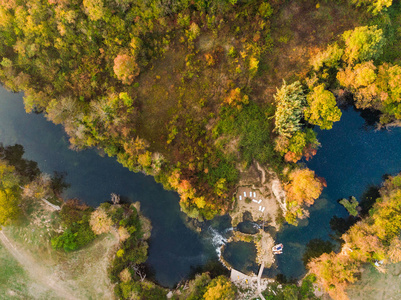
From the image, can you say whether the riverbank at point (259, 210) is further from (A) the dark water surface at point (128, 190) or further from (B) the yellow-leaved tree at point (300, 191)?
(A) the dark water surface at point (128, 190)

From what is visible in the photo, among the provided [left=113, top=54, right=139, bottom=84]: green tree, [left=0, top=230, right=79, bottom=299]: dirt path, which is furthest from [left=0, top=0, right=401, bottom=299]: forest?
[left=0, top=230, right=79, bottom=299]: dirt path

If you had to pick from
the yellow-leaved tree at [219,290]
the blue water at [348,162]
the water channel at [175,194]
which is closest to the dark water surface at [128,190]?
the water channel at [175,194]

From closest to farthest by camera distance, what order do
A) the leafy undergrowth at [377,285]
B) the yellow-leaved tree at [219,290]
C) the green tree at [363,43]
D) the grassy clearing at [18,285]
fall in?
the green tree at [363,43] < the yellow-leaved tree at [219,290] < the leafy undergrowth at [377,285] < the grassy clearing at [18,285]

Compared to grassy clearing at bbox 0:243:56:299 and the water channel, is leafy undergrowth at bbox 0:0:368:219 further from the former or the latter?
grassy clearing at bbox 0:243:56:299

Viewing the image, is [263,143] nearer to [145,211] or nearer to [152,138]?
[152,138]

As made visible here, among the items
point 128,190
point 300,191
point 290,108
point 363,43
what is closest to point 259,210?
point 300,191

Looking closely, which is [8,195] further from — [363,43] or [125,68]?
[363,43]
